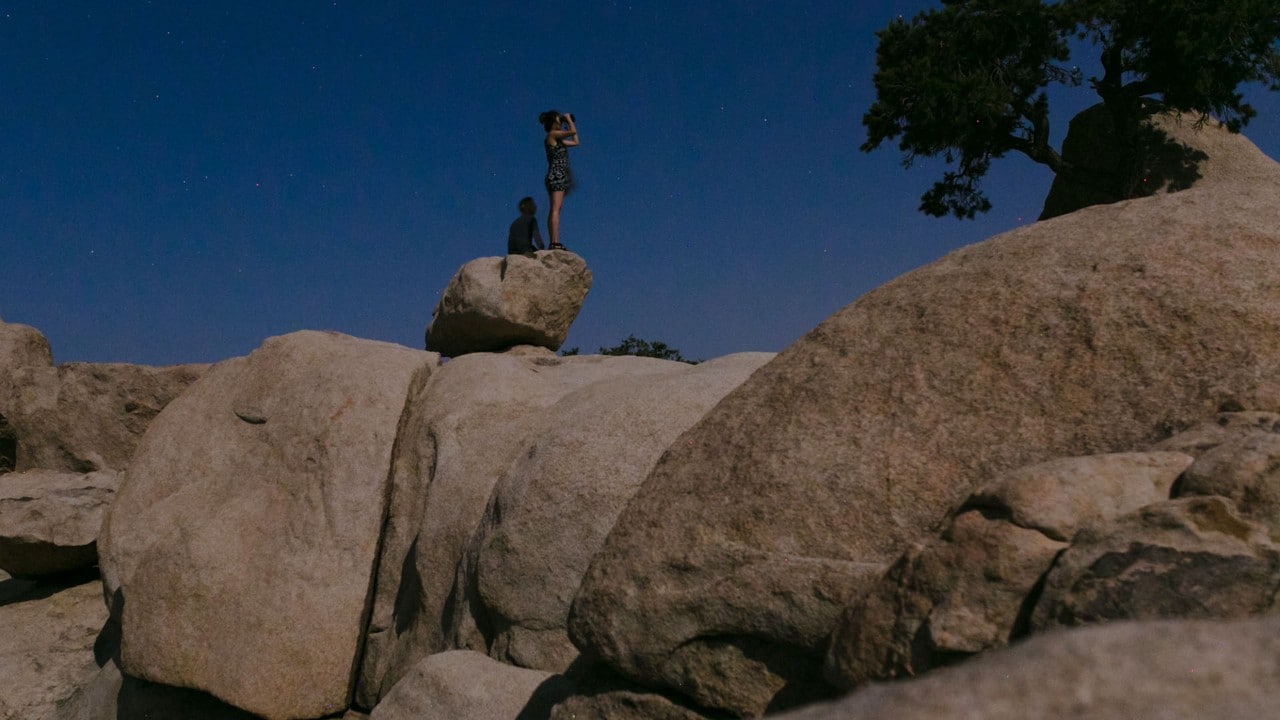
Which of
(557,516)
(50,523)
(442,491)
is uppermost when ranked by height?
(50,523)

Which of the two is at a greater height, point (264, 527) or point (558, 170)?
point (558, 170)

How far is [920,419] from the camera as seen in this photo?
3990 mm

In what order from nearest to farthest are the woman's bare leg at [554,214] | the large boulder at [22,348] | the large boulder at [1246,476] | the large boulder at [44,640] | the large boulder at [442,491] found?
the large boulder at [1246,476] < the large boulder at [442,491] < the large boulder at [44,640] < the large boulder at [22,348] < the woman's bare leg at [554,214]

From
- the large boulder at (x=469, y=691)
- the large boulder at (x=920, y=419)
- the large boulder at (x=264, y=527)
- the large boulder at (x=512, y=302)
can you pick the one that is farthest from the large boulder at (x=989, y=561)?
the large boulder at (x=512, y=302)

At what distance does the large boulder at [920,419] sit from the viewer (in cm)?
369

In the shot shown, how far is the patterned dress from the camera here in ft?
46.4

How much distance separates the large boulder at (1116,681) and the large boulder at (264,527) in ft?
22.8

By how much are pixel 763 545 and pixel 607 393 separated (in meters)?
3.53

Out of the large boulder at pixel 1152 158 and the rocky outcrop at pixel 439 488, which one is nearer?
the rocky outcrop at pixel 439 488

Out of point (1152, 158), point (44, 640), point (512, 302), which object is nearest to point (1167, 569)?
point (512, 302)

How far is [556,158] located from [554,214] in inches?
38.2

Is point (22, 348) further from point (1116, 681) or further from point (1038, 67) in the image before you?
point (1038, 67)

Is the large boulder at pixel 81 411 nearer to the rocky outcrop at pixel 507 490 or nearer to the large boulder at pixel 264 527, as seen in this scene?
the large boulder at pixel 264 527

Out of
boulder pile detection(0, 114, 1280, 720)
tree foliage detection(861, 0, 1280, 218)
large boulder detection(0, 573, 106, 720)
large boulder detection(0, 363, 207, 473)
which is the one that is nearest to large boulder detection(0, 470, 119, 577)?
large boulder detection(0, 573, 106, 720)
